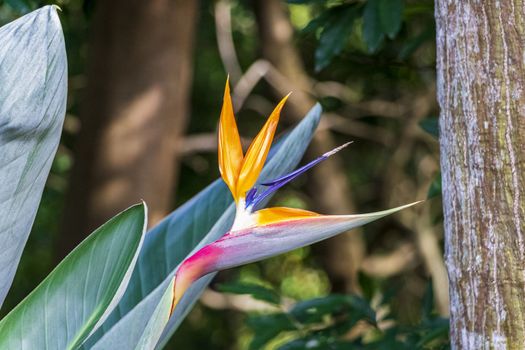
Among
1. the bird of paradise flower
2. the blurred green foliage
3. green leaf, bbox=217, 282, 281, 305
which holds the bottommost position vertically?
the blurred green foliage

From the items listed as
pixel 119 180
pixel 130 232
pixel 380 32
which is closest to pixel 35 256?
pixel 119 180

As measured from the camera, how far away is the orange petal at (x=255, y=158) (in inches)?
32.1

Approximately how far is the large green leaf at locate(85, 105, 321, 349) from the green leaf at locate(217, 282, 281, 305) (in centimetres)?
48

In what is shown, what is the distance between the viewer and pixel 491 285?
0.88 metres

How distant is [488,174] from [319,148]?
3.00m

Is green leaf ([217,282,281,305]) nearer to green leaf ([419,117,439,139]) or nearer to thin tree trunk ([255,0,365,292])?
green leaf ([419,117,439,139])

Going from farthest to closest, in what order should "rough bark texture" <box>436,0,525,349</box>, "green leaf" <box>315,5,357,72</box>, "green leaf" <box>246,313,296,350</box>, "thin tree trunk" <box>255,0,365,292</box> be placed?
"thin tree trunk" <box>255,0,365,292</box> < "green leaf" <box>246,313,296,350</box> < "green leaf" <box>315,5,357,72</box> < "rough bark texture" <box>436,0,525,349</box>

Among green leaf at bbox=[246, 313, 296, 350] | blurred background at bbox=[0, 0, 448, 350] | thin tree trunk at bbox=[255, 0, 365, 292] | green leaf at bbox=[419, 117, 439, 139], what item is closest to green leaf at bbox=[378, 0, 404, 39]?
blurred background at bbox=[0, 0, 448, 350]

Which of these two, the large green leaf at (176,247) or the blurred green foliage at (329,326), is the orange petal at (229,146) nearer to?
the large green leaf at (176,247)

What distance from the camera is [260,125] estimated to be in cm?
471

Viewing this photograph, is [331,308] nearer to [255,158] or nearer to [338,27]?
[338,27]

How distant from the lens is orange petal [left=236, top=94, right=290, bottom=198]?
81 cm

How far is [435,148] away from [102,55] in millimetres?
1922

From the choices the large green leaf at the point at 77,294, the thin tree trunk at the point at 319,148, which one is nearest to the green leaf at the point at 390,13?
the large green leaf at the point at 77,294
